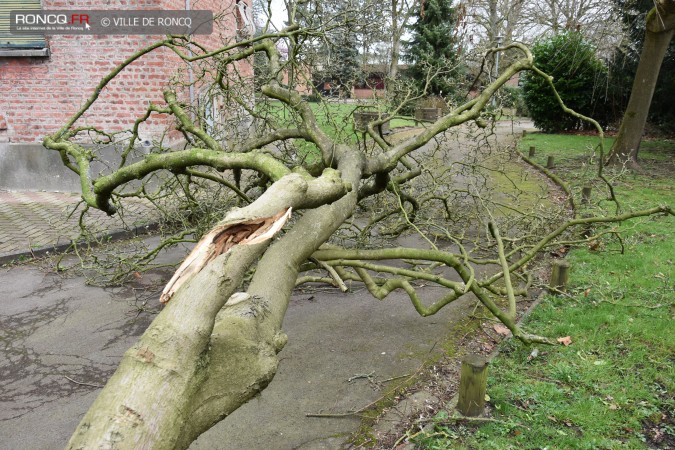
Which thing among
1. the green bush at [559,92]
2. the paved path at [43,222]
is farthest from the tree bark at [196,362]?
the green bush at [559,92]

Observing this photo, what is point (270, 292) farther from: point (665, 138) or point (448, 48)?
point (448, 48)

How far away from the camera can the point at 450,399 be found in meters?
3.85

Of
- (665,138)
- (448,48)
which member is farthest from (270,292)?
(448,48)

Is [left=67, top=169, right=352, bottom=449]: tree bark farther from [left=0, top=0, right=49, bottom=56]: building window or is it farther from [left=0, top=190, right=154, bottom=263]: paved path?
[left=0, top=0, right=49, bottom=56]: building window

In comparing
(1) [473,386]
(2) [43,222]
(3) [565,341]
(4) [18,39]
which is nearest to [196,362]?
(1) [473,386]

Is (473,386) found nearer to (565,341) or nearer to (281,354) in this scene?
(565,341)

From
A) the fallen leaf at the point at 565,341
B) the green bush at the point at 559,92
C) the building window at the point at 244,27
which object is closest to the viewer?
the fallen leaf at the point at 565,341

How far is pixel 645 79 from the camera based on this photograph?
1264 cm

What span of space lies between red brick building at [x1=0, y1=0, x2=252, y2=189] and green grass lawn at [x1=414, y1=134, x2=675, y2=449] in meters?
7.76

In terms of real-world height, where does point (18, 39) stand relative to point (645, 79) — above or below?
below

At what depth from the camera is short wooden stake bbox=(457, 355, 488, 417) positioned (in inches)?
135

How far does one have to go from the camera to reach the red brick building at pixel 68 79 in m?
9.76

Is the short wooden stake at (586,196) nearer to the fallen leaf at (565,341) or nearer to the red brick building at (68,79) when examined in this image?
the fallen leaf at (565,341)
